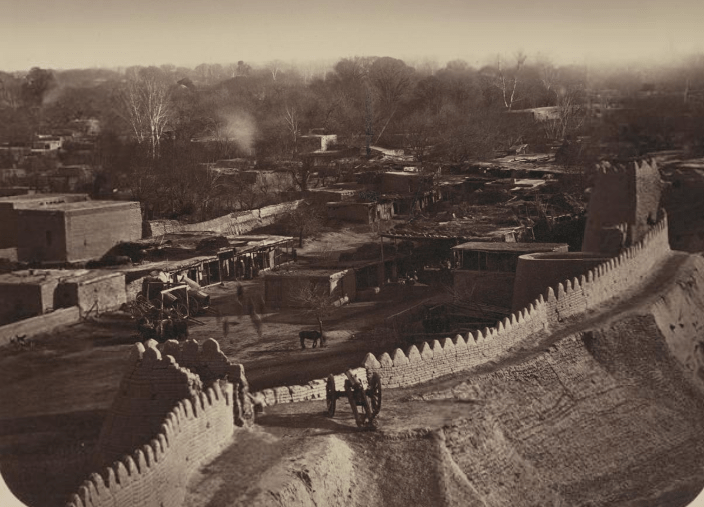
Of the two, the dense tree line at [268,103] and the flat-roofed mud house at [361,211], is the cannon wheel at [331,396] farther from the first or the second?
the flat-roofed mud house at [361,211]

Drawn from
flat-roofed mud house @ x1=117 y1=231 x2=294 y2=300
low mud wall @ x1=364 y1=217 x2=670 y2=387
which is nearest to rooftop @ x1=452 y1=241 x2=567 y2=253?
low mud wall @ x1=364 y1=217 x2=670 y2=387

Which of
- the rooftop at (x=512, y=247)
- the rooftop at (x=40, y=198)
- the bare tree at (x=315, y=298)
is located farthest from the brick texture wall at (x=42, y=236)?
the rooftop at (x=512, y=247)

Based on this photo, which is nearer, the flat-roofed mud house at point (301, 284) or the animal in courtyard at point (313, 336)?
the animal in courtyard at point (313, 336)

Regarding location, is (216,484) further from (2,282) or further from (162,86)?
(162,86)

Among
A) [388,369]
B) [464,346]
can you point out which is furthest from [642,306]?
[388,369]

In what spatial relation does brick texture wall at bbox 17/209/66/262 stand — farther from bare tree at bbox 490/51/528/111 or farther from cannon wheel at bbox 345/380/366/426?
cannon wheel at bbox 345/380/366/426
